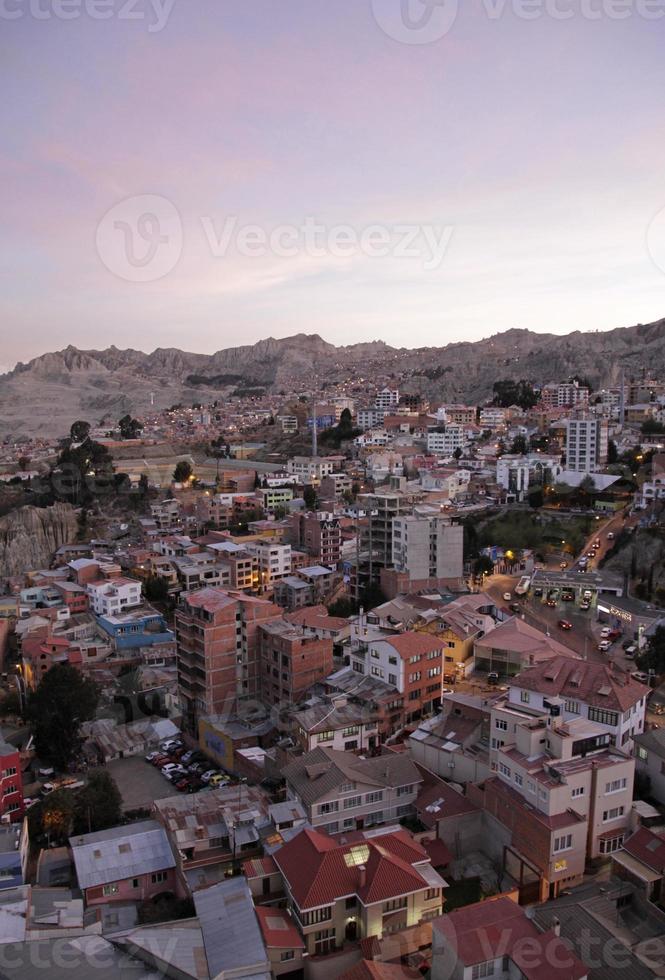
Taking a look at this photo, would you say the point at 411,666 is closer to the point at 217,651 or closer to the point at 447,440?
the point at 217,651

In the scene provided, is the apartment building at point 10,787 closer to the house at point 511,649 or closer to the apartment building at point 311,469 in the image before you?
the house at point 511,649

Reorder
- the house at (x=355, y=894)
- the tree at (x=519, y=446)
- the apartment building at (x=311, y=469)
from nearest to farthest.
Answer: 1. the house at (x=355, y=894)
2. the tree at (x=519, y=446)
3. the apartment building at (x=311, y=469)

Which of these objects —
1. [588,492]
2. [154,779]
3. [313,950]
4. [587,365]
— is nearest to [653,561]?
[588,492]

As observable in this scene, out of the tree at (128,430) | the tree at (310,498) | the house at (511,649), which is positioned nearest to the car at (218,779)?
the house at (511,649)

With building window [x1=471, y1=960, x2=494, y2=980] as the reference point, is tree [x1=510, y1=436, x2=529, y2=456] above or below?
above

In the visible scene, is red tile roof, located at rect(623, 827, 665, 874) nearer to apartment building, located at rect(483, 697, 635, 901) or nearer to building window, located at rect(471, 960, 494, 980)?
apartment building, located at rect(483, 697, 635, 901)

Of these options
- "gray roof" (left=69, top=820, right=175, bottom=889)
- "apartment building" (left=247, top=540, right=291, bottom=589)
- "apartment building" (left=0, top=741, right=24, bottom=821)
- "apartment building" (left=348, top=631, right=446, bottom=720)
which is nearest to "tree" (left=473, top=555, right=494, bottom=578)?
"apartment building" (left=247, top=540, right=291, bottom=589)
